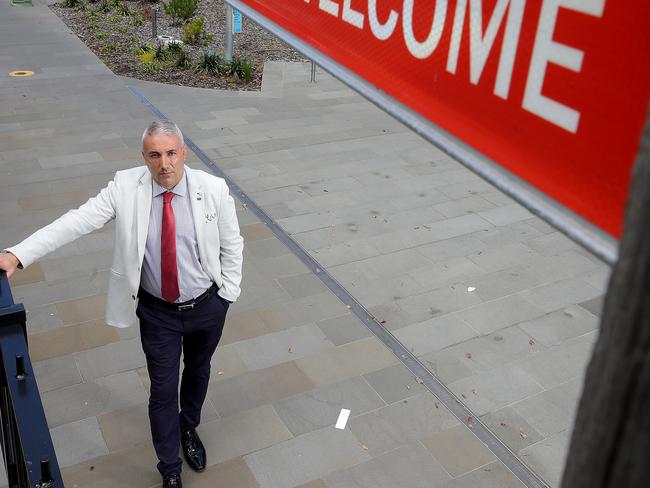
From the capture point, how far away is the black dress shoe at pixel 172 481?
4.49 m

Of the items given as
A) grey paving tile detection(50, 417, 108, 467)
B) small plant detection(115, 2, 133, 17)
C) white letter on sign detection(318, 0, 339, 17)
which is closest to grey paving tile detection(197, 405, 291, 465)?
grey paving tile detection(50, 417, 108, 467)

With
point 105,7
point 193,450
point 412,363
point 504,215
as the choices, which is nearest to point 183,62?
point 105,7

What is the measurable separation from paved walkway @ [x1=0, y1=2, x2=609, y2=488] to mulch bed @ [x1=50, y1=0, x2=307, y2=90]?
2731 mm

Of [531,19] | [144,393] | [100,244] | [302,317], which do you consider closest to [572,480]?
[531,19]

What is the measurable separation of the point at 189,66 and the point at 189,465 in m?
10.4

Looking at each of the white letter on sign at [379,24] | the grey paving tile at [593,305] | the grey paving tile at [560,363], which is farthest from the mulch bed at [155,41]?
the white letter on sign at [379,24]

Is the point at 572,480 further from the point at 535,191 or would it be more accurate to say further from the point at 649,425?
the point at 535,191

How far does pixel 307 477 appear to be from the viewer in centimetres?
475

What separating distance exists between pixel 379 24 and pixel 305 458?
12.5 ft

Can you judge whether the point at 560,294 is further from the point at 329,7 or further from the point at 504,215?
the point at 329,7

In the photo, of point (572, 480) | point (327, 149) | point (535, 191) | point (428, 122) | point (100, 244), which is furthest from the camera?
point (327, 149)

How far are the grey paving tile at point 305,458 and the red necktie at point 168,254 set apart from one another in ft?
4.81

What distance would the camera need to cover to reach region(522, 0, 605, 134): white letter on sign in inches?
39.4

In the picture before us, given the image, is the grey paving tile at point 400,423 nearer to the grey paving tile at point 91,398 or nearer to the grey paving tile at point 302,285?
the grey paving tile at point 91,398
